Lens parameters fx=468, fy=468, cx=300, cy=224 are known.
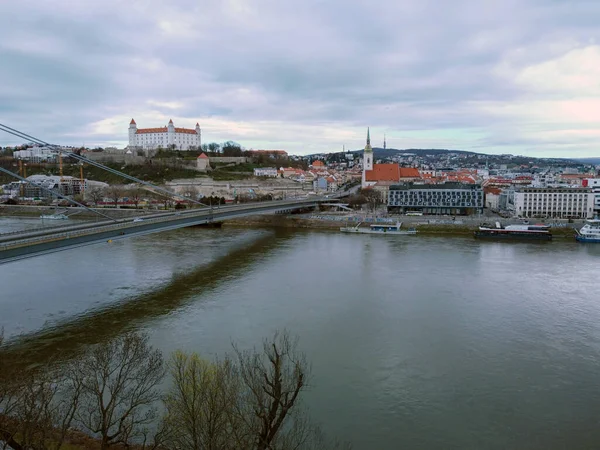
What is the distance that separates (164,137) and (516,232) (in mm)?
25913

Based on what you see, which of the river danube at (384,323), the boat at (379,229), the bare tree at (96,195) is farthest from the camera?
the bare tree at (96,195)

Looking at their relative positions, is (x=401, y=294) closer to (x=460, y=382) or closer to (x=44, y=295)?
(x=460, y=382)

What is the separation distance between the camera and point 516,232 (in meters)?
12.7

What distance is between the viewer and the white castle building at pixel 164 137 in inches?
1278

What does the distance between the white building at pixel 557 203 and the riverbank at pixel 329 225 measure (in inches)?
120

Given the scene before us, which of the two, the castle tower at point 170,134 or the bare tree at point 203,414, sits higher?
the castle tower at point 170,134

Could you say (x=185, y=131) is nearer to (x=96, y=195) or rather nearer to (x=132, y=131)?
(x=132, y=131)

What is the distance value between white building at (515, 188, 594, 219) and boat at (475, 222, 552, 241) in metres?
3.62

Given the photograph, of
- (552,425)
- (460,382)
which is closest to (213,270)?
(460,382)

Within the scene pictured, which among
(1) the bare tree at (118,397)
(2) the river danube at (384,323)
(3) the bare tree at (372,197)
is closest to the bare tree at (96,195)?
(3) the bare tree at (372,197)

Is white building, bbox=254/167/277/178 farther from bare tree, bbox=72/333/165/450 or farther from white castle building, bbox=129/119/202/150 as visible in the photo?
bare tree, bbox=72/333/165/450

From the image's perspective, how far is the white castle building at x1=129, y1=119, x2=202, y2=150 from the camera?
32.5 m

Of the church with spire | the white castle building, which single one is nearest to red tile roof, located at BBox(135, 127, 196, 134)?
the white castle building

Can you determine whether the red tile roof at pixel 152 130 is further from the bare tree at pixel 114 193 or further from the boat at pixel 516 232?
the boat at pixel 516 232
